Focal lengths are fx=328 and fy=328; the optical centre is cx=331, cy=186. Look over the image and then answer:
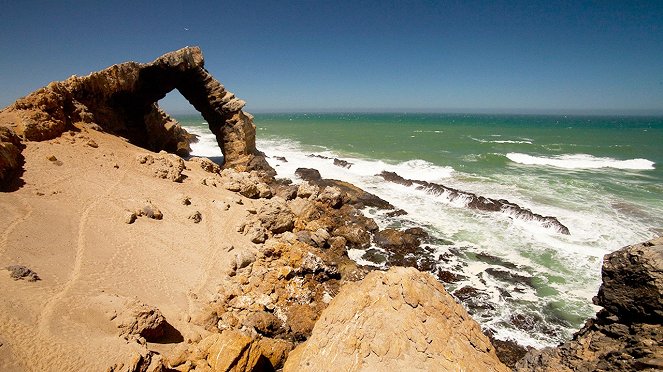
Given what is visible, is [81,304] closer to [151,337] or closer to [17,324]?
[17,324]

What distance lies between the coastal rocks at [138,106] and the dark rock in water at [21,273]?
10427 millimetres

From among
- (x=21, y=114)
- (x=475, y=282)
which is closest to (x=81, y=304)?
(x=475, y=282)

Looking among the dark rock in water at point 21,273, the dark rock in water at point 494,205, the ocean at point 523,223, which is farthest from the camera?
the dark rock in water at point 494,205

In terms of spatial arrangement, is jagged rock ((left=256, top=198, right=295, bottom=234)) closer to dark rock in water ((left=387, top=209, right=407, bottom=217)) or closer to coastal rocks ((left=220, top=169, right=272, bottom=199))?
coastal rocks ((left=220, top=169, right=272, bottom=199))

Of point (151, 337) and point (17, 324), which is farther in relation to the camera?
point (151, 337)

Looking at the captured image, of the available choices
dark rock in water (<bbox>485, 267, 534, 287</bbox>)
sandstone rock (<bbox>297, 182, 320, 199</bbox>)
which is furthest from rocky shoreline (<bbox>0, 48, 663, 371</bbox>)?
dark rock in water (<bbox>485, 267, 534, 287</bbox>)

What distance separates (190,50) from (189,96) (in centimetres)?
402

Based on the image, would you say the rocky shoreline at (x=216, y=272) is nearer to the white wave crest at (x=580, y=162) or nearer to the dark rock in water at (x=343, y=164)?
the dark rock in water at (x=343, y=164)

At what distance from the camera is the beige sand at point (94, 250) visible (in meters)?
6.18

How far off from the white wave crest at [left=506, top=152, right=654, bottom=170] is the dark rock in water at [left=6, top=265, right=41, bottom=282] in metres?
38.5

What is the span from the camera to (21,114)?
51.2 ft

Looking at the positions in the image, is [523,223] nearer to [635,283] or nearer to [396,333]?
[635,283]

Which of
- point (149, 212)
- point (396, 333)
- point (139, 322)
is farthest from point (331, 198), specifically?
point (396, 333)

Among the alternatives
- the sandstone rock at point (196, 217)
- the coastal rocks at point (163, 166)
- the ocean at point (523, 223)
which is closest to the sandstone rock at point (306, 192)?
the ocean at point (523, 223)
